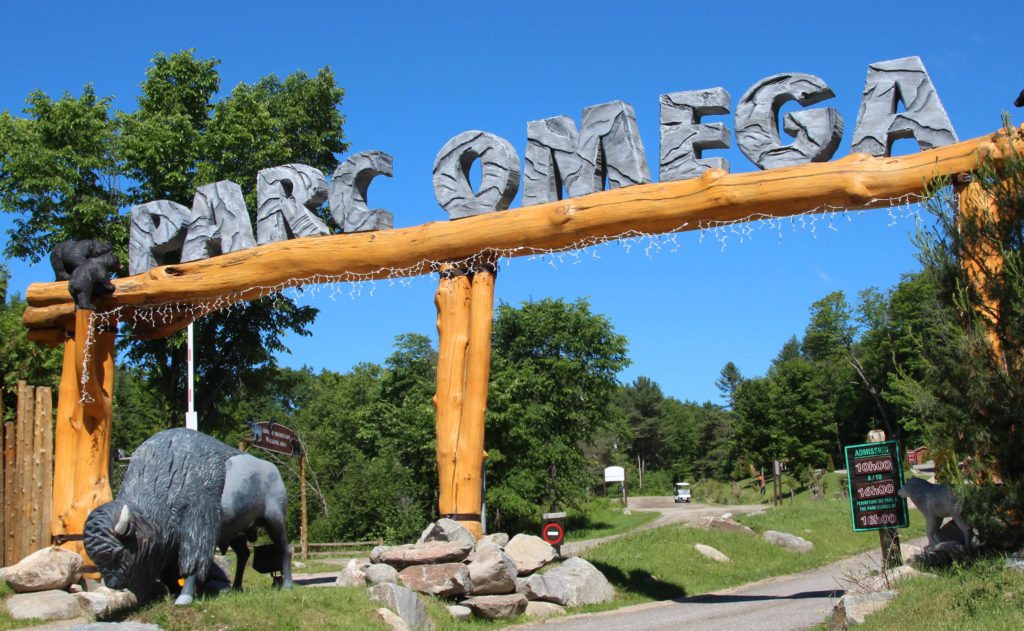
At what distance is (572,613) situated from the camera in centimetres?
1147

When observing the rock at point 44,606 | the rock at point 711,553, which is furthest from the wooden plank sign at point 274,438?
the rock at point 711,553

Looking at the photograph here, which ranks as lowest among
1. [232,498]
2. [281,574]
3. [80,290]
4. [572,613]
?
[572,613]

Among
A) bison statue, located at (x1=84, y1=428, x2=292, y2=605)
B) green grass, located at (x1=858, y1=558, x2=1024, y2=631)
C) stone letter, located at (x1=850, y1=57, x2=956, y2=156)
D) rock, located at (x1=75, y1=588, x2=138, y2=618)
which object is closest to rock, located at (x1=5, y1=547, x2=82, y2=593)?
rock, located at (x1=75, y1=588, x2=138, y2=618)

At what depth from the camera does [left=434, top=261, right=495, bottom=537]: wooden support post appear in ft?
38.5

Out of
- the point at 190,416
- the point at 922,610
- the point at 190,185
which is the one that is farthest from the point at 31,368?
the point at 922,610

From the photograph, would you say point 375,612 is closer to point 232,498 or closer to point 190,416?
point 232,498

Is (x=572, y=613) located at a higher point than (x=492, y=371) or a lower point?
lower

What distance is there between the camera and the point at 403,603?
988cm

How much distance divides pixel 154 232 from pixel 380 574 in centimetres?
657

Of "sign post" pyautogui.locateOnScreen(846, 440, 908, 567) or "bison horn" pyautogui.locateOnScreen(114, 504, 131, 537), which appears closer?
"bison horn" pyautogui.locateOnScreen(114, 504, 131, 537)

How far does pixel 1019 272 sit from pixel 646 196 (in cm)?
414

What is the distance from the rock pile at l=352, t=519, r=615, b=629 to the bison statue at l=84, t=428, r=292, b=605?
6.40 feet

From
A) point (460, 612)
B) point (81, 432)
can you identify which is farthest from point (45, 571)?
point (460, 612)

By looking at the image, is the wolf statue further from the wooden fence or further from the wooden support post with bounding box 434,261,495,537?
the wooden fence
